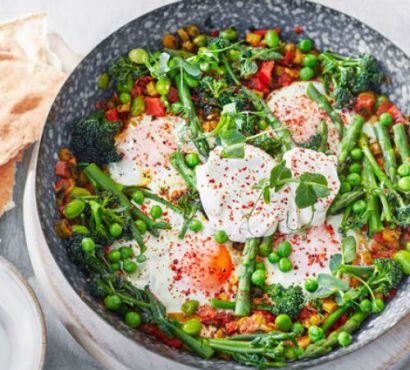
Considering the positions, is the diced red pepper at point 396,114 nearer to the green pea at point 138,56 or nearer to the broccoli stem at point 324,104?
the broccoli stem at point 324,104

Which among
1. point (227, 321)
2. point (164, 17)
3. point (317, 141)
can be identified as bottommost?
point (227, 321)

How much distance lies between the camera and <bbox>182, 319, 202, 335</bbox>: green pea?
6008 mm

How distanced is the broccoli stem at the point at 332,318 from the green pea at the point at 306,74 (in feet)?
6.58

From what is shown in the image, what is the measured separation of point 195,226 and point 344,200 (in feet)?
3.84

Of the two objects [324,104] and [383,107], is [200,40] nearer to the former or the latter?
[324,104]

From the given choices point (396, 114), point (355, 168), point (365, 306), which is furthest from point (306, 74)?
point (365, 306)

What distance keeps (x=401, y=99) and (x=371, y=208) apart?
3.51 ft

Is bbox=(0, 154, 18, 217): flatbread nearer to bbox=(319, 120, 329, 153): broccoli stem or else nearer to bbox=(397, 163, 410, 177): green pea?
bbox=(319, 120, 329, 153): broccoli stem

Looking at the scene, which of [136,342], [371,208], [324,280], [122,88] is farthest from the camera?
[122,88]

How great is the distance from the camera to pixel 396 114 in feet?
22.6

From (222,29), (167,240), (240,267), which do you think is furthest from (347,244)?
A: (222,29)

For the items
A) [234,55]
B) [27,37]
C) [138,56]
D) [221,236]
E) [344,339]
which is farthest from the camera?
[27,37]

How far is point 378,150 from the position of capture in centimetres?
679

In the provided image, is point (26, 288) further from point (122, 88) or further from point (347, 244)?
point (347, 244)
